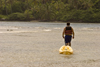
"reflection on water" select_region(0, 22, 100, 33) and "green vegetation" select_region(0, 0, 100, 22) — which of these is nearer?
"reflection on water" select_region(0, 22, 100, 33)

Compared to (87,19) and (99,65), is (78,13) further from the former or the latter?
(99,65)

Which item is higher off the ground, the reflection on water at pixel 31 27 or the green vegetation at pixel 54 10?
the green vegetation at pixel 54 10

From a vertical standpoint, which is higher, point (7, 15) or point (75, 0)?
point (75, 0)

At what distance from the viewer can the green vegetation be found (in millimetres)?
100438

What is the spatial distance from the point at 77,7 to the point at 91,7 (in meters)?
7.85

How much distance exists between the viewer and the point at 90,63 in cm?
1162

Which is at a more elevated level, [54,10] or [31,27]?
[54,10]

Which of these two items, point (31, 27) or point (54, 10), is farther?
point (54, 10)

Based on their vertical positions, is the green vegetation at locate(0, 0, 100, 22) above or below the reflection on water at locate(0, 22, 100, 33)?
above

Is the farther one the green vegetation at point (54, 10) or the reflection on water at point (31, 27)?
the green vegetation at point (54, 10)

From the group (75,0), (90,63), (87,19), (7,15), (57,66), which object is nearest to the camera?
(57,66)

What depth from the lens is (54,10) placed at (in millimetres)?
110188

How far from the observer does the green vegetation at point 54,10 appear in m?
100

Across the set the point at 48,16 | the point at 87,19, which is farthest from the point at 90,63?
the point at 48,16
